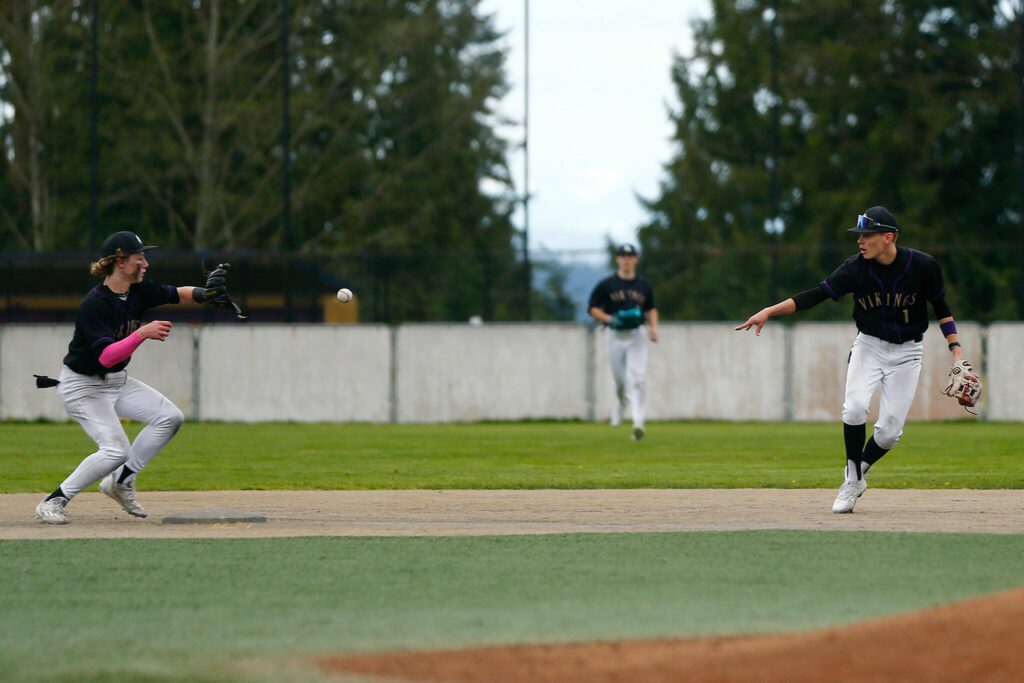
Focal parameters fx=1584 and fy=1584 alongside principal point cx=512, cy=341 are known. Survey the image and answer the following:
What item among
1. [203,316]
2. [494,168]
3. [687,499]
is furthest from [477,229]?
[687,499]

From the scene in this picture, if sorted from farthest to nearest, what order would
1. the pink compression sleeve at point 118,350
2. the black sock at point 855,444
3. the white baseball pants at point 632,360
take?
the white baseball pants at point 632,360
the black sock at point 855,444
the pink compression sleeve at point 118,350

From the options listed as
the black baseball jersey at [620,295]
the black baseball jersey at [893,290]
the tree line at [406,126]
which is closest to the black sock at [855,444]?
the black baseball jersey at [893,290]

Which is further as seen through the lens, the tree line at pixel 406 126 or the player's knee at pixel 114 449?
the tree line at pixel 406 126

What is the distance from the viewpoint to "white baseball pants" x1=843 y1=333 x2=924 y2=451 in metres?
10.2

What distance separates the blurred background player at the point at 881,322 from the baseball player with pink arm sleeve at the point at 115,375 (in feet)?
12.3

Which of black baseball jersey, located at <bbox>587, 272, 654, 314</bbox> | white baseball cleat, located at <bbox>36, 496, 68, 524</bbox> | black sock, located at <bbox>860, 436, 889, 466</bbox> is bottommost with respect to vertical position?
white baseball cleat, located at <bbox>36, 496, 68, 524</bbox>

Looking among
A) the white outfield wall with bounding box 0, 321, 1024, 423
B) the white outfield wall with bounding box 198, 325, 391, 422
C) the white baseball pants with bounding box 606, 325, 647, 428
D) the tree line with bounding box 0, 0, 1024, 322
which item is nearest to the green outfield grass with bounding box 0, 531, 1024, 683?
the white baseball pants with bounding box 606, 325, 647, 428

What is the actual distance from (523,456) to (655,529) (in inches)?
275

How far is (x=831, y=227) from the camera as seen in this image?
142ft

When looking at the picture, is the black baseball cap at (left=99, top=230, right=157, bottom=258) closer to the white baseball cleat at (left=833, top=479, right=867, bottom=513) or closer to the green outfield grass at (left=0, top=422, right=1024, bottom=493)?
the green outfield grass at (left=0, top=422, right=1024, bottom=493)

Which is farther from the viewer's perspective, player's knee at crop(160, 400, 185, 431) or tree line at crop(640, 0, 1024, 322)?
tree line at crop(640, 0, 1024, 322)

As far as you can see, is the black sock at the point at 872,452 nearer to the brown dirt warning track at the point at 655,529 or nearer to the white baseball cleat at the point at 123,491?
the brown dirt warning track at the point at 655,529

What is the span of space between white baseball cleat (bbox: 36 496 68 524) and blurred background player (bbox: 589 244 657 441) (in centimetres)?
900

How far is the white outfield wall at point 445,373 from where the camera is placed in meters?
23.3
